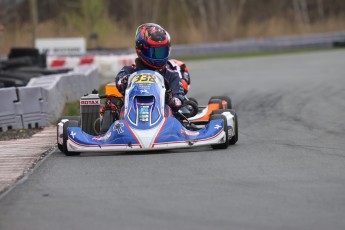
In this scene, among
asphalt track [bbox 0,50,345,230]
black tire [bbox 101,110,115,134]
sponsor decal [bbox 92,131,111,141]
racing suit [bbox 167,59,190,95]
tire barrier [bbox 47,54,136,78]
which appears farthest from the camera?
tire barrier [bbox 47,54,136,78]

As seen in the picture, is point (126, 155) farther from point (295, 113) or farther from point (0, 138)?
point (295, 113)

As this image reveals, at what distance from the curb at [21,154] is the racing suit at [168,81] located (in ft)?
3.38

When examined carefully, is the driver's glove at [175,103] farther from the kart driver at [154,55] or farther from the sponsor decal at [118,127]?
the sponsor decal at [118,127]

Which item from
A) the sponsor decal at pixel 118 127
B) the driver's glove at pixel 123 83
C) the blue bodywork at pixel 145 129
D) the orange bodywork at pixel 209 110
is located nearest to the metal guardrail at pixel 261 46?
the orange bodywork at pixel 209 110

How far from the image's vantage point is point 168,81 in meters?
10.7

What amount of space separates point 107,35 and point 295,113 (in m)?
29.0

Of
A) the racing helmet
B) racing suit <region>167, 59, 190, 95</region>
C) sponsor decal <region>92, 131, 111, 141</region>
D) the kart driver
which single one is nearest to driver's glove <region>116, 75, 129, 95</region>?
the kart driver

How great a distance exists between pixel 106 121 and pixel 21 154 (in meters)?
0.94

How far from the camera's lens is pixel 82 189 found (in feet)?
24.7

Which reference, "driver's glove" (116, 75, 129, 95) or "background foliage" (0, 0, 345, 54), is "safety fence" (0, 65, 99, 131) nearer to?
"driver's glove" (116, 75, 129, 95)

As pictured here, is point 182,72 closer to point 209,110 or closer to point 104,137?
point 209,110

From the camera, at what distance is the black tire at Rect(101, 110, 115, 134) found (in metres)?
10.3

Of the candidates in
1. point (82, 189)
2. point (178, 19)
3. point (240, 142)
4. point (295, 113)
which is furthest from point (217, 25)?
point (82, 189)

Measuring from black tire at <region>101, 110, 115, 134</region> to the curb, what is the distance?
621mm
